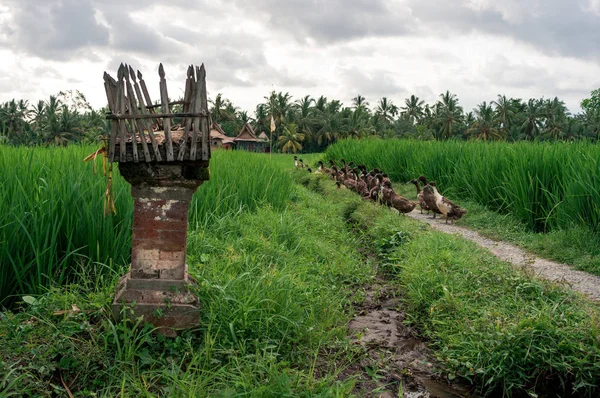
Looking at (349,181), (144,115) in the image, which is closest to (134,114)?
(144,115)

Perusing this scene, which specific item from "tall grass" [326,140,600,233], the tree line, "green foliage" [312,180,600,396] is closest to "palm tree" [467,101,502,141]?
the tree line

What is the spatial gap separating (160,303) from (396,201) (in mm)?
6340

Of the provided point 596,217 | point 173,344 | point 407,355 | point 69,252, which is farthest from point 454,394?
point 596,217

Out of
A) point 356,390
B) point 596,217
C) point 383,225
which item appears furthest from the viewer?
point 383,225

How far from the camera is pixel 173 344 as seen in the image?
3.13 m

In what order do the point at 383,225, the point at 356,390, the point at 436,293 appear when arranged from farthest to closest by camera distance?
1. the point at 383,225
2. the point at 436,293
3. the point at 356,390

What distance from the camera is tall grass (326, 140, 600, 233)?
682 centimetres

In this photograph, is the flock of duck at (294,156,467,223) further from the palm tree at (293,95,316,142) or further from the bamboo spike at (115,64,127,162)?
the palm tree at (293,95,316,142)

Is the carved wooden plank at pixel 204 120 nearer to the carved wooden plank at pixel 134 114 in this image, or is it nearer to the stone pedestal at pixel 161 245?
the stone pedestal at pixel 161 245

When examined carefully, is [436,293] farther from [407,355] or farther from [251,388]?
[251,388]

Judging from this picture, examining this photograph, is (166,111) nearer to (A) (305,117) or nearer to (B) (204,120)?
(B) (204,120)

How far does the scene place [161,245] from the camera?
3.24 metres

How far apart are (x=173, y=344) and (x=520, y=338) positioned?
2234 millimetres

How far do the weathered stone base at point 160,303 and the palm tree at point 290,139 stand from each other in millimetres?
41441
